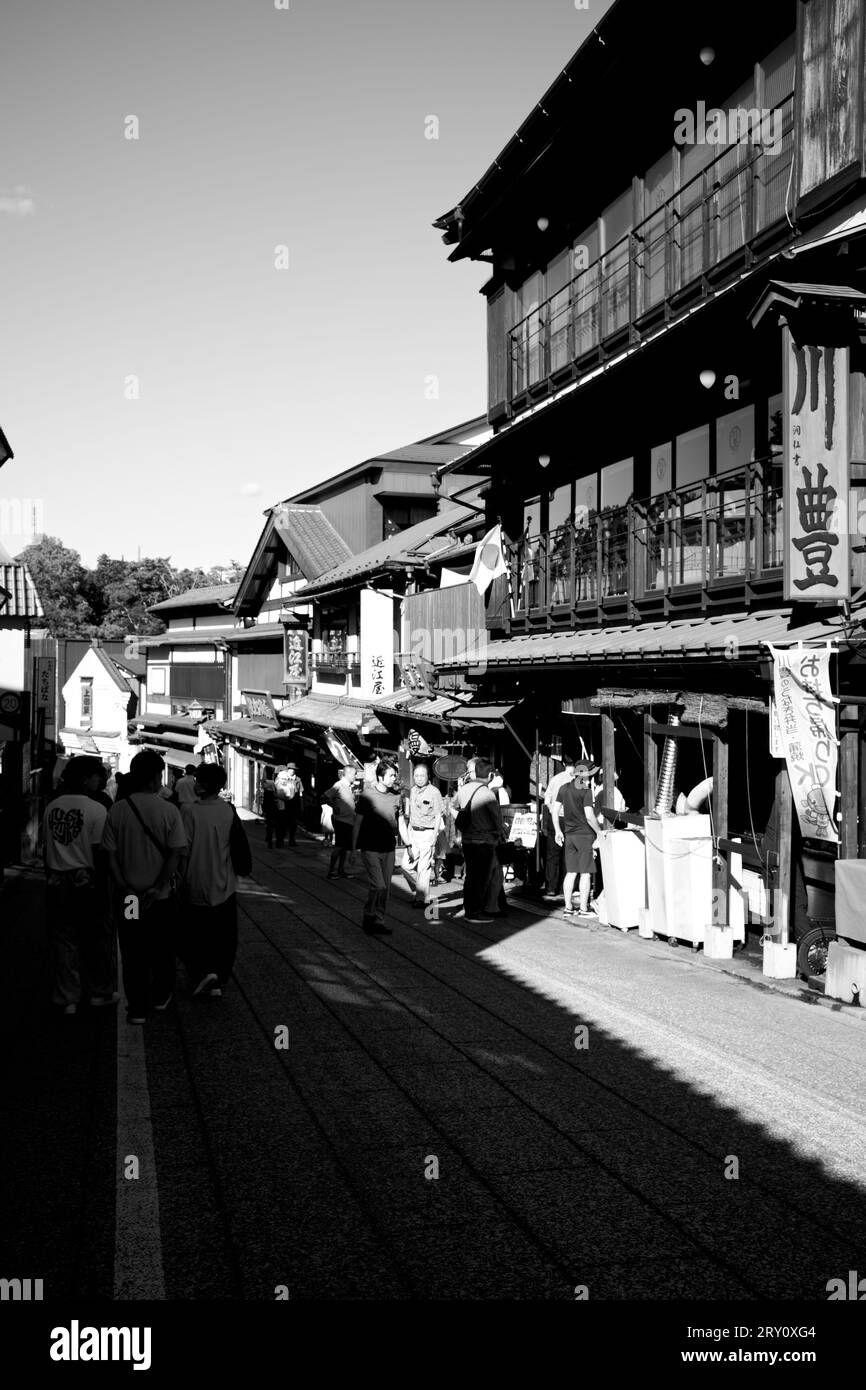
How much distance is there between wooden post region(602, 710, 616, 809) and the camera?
15.9 metres

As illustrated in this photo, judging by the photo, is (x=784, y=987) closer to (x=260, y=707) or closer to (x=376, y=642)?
(x=376, y=642)

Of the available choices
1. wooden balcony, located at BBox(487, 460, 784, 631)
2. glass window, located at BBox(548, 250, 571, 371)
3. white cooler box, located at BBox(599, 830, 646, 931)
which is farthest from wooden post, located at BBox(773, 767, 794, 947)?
glass window, located at BBox(548, 250, 571, 371)

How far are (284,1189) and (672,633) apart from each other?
9.43 meters

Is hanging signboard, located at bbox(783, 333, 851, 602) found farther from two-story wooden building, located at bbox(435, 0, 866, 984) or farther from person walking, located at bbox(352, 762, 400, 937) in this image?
person walking, located at bbox(352, 762, 400, 937)

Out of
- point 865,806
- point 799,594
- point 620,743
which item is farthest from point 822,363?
point 620,743

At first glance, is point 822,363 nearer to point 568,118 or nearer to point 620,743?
point 620,743

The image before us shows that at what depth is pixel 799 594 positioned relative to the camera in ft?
35.4

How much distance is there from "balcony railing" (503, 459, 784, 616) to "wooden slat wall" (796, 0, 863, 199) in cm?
295

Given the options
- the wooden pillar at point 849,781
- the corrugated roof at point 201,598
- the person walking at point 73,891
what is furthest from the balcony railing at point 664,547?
the corrugated roof at point 201,598

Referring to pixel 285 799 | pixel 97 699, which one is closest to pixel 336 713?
pixel 285 799

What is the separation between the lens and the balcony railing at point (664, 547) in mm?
13055

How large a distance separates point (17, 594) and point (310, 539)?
395 inches

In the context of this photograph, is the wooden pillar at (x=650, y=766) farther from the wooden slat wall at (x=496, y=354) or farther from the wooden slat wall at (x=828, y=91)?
the wooden slat wall at (x=496, y=354)

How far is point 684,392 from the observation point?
15.6 metres
